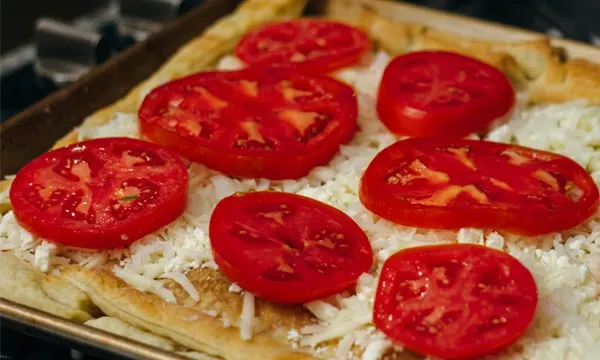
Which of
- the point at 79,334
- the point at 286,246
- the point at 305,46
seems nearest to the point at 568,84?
the point at 305,46

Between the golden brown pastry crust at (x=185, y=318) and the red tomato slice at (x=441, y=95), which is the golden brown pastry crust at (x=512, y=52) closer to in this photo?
the red tomato slice at (x=441, y=95)

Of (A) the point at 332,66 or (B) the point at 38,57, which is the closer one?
(A) the point at 332,66

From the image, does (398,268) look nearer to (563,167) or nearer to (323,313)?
(323,313)

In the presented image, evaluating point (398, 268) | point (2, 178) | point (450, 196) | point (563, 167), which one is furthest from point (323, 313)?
point (2, 178)

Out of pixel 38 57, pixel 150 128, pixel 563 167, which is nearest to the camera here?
pixel 563 167

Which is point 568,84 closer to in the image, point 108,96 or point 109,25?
point 108,96

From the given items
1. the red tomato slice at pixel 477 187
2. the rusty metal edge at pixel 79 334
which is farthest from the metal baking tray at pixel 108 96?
the red tomato slice at pixel 477 187
